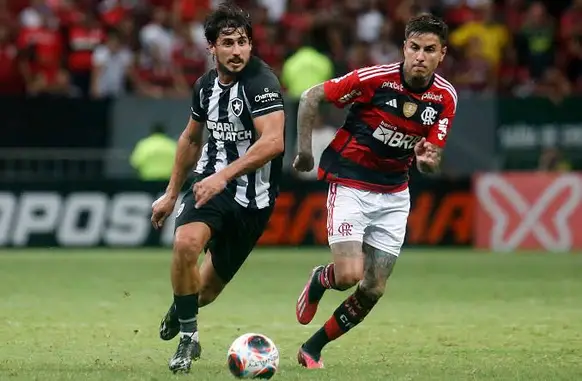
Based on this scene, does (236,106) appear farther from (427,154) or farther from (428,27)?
(428,27)

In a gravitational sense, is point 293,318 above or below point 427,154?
below

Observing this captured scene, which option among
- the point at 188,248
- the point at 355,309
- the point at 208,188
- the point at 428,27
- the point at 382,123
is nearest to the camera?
the point at 208,188

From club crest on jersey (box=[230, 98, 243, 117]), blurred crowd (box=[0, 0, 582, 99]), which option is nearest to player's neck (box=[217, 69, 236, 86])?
club crest on jersey (box=[230, 98, 243, 117])

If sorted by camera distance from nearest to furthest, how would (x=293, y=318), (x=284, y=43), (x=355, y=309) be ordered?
(x=355, y=309)
(x=293, y=318)
(x=284, y=43)

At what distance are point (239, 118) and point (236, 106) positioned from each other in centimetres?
7

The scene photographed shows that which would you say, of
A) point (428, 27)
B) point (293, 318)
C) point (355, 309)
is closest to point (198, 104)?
point (428, 27)

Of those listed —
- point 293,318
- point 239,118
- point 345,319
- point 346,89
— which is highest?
point 346,89

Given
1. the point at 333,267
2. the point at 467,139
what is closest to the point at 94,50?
the point at 467,139

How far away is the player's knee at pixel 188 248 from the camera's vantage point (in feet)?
24.8

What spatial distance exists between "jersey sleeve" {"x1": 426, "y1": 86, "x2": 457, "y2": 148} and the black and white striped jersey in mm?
936

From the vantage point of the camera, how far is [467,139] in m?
18.9

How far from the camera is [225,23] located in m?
7.82

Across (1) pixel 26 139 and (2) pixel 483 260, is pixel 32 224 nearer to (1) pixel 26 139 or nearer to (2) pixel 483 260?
(1) pixel 26 139

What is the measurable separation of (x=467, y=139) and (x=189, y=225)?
11.6 m
